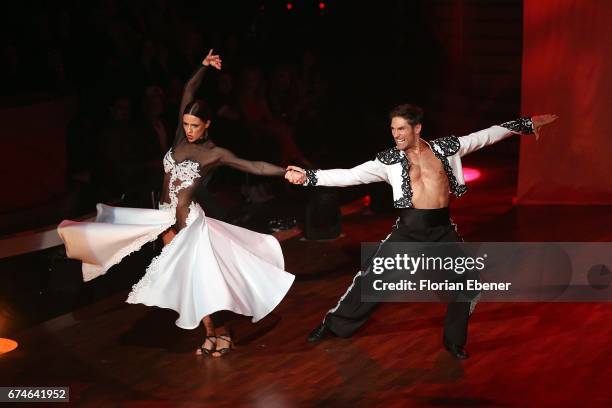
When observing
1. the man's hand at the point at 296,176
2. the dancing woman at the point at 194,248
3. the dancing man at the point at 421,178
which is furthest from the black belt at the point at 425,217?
the dancing woman at the point at 194,248

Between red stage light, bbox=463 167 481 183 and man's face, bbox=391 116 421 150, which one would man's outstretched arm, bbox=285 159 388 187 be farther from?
red stage light, bbox=463 167 481 183

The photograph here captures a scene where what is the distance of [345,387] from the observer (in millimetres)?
5797

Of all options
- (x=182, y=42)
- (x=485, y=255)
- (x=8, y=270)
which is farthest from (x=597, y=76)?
(x=8, y=270)

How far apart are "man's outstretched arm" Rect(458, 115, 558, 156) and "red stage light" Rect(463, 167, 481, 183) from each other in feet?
15.8

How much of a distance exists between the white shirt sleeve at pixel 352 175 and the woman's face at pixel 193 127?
68 centimetres

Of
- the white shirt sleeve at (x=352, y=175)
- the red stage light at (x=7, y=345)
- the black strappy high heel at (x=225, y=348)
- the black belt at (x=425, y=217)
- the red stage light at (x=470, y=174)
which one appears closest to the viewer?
the black belt at (x=425, y=217)

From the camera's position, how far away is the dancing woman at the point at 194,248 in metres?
6.07

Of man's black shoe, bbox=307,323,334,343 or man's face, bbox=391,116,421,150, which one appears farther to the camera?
man's black shoe, bbox=307,323,334,343

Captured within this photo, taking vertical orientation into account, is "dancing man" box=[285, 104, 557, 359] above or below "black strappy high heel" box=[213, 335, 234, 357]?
above

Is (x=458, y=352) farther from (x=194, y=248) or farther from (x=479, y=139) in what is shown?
(x=194, y=248)

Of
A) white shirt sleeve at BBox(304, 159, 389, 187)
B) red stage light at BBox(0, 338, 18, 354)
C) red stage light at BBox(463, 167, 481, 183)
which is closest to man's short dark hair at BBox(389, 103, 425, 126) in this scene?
white shirt sleeve at BBox(304, 159, 389, 187)

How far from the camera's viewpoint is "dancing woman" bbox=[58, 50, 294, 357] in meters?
6.07

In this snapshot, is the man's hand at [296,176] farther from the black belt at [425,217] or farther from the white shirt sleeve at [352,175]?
the black belt at [425,217]

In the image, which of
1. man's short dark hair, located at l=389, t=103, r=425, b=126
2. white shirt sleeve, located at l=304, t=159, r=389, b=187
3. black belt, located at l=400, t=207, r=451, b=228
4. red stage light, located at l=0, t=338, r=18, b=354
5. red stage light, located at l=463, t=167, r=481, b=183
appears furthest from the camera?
red stage light, located at l=463, t=167, r=481, b=183
